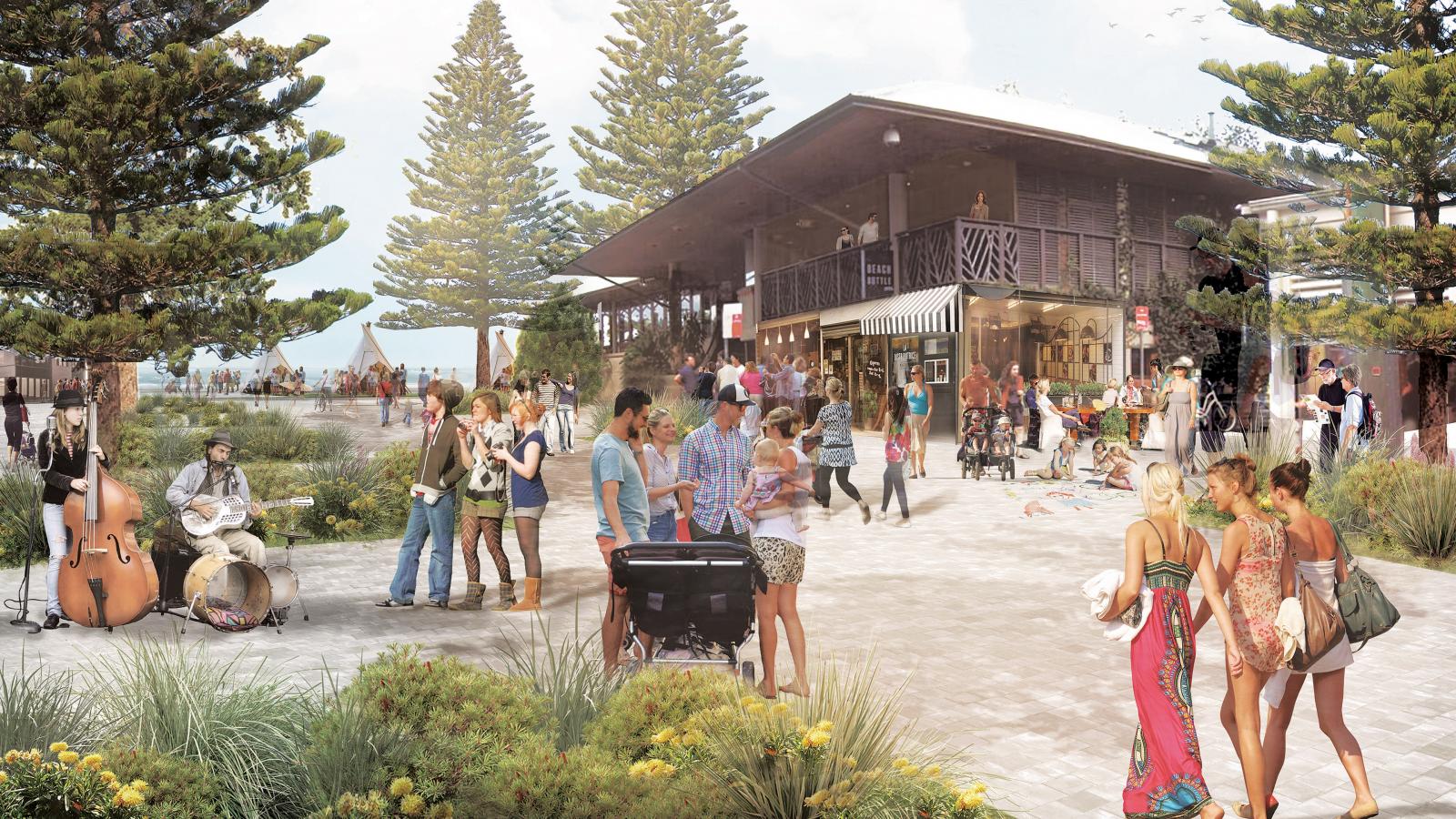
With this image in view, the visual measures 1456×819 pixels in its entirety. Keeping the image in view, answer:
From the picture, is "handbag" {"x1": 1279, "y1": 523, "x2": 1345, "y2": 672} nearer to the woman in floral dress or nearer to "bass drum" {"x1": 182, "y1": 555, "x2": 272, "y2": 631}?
the woman in floral dress

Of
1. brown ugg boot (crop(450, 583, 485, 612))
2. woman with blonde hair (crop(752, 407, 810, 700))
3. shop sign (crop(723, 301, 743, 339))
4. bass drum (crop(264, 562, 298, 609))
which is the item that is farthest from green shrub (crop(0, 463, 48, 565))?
shop sign (crop(723, 301, 743, 339))

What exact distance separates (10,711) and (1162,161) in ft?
62.5

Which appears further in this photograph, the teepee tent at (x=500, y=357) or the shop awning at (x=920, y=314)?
the teepee tent at (x=500, y=357)

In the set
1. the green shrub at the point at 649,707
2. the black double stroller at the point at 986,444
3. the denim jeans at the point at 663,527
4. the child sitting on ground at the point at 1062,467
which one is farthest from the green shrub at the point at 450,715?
the child sitting on ground at the point at 1062,467

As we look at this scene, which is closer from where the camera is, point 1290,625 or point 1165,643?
point 1290,625

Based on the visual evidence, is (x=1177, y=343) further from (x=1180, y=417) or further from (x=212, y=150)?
(x=212, y=150)

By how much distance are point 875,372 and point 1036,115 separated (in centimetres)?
579

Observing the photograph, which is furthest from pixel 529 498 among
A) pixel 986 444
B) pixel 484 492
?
pixel 986 444

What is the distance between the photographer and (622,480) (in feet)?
18.4

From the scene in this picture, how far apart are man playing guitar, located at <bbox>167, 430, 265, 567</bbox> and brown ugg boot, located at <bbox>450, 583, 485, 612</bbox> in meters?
1.39

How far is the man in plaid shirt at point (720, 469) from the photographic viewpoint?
5.70 m

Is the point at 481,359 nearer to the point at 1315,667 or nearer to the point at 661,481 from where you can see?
the point at 661,481

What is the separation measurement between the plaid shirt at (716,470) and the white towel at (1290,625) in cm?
267

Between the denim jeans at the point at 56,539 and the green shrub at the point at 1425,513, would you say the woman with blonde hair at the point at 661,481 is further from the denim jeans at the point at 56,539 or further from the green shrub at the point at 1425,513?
the green shrub at the point at 1425,513
